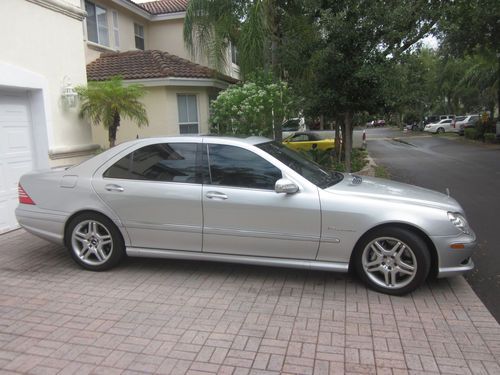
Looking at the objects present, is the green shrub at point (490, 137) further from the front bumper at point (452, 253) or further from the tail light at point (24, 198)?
the tail light at point (24, 198)

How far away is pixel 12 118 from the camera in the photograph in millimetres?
7086

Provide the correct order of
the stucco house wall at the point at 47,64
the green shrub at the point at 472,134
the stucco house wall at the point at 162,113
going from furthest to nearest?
the green shrub at the point at 472,134, the stucco house wall at the point at 162,113, the stucco house wall at the point at 47,64

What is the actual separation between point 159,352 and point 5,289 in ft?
7.54

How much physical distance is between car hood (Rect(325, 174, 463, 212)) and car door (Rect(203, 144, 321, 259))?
43 cm

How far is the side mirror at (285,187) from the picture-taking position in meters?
4.40

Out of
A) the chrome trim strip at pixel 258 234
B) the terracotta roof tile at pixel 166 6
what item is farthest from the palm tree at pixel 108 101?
the terracotta roof tile at pixel 166 6

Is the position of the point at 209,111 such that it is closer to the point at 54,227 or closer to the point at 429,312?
the point at 54,227

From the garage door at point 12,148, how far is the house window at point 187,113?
645 centimetres

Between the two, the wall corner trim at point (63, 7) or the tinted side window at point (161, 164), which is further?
the wall corner trim at point (63, 7)

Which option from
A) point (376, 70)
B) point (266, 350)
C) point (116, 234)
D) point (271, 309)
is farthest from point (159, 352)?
point (376, 70)

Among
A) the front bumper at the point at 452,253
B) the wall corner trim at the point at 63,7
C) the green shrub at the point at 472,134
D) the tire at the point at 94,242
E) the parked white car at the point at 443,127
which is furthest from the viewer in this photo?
the parked white car at the point at 443,127

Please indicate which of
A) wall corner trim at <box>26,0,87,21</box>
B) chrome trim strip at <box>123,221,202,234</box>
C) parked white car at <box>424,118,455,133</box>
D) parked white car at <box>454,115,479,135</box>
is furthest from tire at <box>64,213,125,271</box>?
parked white car at <box>424,118,455,133</box>

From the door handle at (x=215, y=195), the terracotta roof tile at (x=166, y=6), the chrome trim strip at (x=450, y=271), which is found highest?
the terracotta roof tile at (x=166, y=6)

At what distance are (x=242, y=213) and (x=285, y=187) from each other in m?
0.54
